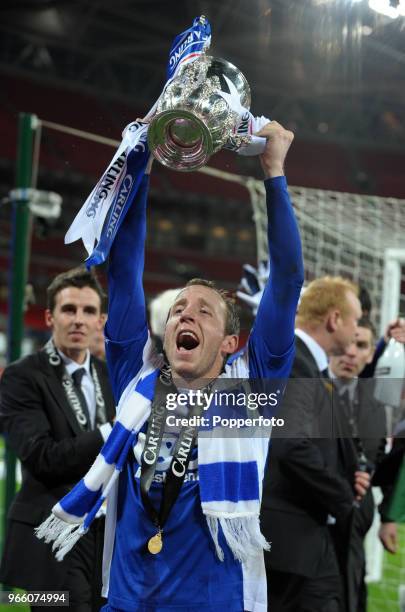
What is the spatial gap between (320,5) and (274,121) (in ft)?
1.85

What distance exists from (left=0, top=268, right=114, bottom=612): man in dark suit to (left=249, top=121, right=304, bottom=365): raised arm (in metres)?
0.78

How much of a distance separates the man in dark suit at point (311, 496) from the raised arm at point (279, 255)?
61 centimetres

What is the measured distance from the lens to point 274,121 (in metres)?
1.76

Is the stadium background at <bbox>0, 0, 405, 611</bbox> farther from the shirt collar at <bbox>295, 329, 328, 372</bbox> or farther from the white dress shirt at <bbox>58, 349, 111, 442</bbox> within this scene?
the white dress shirt at <bbox>58, 349, 111, 442</bbox>

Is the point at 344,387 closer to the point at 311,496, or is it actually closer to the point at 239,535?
the point at 239,535

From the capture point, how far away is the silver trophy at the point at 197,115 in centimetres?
153

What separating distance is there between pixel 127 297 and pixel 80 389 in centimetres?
90

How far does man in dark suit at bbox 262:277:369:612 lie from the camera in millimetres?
2439

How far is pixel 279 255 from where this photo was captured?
1.67 metres

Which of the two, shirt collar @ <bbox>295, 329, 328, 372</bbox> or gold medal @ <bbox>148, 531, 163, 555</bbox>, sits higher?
shirt collar @ <bbox>295, 329, 328, 372</bbox>

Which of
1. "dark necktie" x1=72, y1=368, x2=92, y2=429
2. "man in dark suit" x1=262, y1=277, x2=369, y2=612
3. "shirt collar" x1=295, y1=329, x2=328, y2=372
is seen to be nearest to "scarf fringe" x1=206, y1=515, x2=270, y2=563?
"man in dark suit" x1=262, y1=277, x2=369, y2=612

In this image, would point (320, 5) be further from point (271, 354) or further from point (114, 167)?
point (271, 354)

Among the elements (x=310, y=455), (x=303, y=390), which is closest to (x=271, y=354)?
(x=303, y=390)

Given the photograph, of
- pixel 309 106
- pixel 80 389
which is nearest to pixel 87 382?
pixel 80 389
